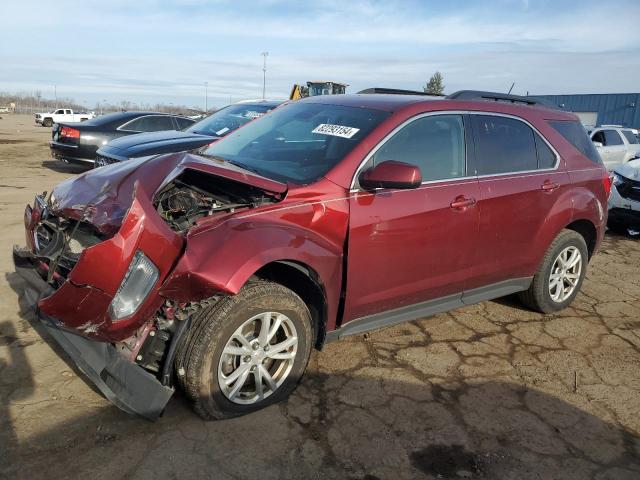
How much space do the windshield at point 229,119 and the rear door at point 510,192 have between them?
190 inches

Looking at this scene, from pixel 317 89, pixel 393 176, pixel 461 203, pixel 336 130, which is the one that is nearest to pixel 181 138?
pixel 336 130

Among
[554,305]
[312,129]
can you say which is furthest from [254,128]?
[554,305]

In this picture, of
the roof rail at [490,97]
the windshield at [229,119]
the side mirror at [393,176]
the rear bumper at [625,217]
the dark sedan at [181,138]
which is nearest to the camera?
the side mirror at [393,176]

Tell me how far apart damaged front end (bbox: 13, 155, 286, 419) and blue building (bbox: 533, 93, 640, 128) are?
121 ft

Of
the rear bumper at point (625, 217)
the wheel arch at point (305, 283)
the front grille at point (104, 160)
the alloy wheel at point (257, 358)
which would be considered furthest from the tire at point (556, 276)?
the front grille at point (104, 160)

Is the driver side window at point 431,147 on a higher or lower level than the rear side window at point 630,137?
lower

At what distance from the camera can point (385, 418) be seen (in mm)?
2973

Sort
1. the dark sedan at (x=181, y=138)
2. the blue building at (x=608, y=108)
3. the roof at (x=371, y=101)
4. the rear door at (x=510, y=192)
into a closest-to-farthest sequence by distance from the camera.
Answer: the roof at (x=371, y=101)
the rear door at (x=510, y=192)
the dark sedan at (x=181, y=138)
the blue building at (x=608, y=108)

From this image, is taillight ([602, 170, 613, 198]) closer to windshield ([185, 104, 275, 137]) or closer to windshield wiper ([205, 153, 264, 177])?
windshield wiper ([205, 153, 264, 177])

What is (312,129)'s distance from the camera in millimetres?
3648

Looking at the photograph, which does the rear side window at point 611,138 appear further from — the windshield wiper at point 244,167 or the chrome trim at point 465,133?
the windshield wiper at point 244,167

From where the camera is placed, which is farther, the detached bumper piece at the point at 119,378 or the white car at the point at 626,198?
the white car at the point at 626,198

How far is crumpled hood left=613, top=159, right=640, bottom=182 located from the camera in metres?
7.63

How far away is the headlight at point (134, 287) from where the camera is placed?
2412mm
